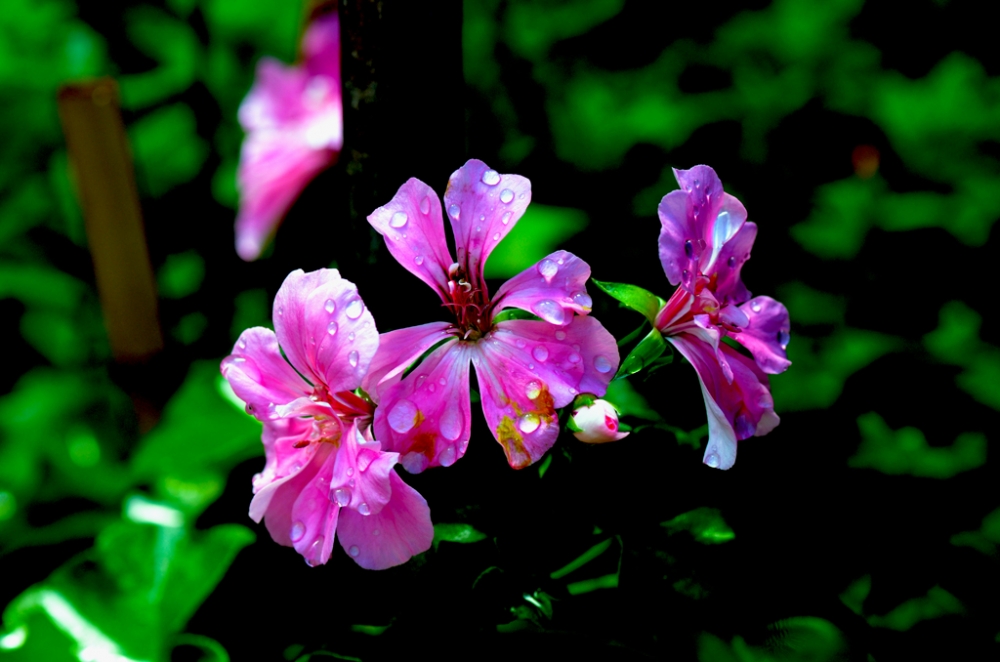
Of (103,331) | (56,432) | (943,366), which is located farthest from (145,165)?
(943,366)

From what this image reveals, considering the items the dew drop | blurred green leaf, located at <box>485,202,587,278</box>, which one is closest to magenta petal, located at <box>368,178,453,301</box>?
the dew drop

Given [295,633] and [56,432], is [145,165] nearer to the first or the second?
[56,432]

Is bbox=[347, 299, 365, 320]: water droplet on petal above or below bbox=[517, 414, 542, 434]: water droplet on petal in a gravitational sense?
above

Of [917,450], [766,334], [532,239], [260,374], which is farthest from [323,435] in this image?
[917,450]

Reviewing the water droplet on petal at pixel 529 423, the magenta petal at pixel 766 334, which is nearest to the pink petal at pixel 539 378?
the water droplet on petal at pixel 529 423

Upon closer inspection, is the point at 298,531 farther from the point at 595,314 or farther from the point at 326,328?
the point at 595,314

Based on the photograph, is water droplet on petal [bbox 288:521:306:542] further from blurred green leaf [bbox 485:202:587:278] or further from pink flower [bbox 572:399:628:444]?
blurred green leaf [bbox 485:202:587:278]
